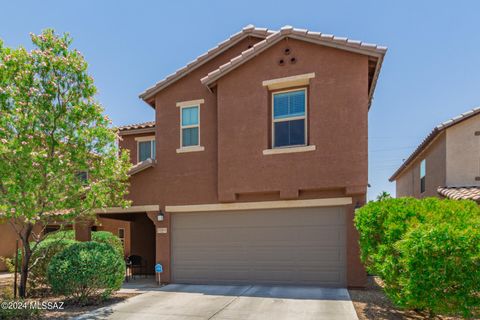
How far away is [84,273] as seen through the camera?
8.57 meters

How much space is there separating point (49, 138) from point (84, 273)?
13.0ft

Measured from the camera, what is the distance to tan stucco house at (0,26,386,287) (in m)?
10.2

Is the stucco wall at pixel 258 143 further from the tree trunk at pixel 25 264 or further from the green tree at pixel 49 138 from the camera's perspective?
the tree trunk at pixel 25 264

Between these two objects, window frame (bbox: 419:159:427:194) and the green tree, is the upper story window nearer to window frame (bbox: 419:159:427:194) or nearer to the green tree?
window frame (bbox: 419:159:427:194)

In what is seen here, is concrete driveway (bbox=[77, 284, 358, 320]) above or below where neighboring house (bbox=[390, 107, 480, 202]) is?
below

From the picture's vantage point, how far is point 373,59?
10.3m

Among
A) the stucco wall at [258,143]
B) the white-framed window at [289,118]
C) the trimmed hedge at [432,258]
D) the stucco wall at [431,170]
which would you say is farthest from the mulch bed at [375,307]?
the stucco wall at [431,170]

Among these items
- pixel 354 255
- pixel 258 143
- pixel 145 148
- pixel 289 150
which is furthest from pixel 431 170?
pixel 145 148

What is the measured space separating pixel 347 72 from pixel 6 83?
1007cm

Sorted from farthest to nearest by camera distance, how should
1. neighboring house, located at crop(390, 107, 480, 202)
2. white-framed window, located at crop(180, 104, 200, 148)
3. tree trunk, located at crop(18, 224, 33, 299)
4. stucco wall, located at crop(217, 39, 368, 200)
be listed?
neighboring house, located at crop(390, 107, 480, 202) → white-framed window, located at crop(180, 104, 200, 148) → stucco wall, located at crop(217, 39, 368, 200) → tree trunk, located at crop(18, 224, 33, 299)

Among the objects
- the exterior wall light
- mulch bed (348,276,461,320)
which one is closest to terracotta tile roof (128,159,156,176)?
the exterior wall light

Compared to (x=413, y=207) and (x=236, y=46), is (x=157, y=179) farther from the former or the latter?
(x=413, y=207)

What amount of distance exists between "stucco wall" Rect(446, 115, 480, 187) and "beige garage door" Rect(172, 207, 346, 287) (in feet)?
20.8

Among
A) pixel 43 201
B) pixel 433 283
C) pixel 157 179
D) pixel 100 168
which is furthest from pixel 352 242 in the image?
pixel 43 201
